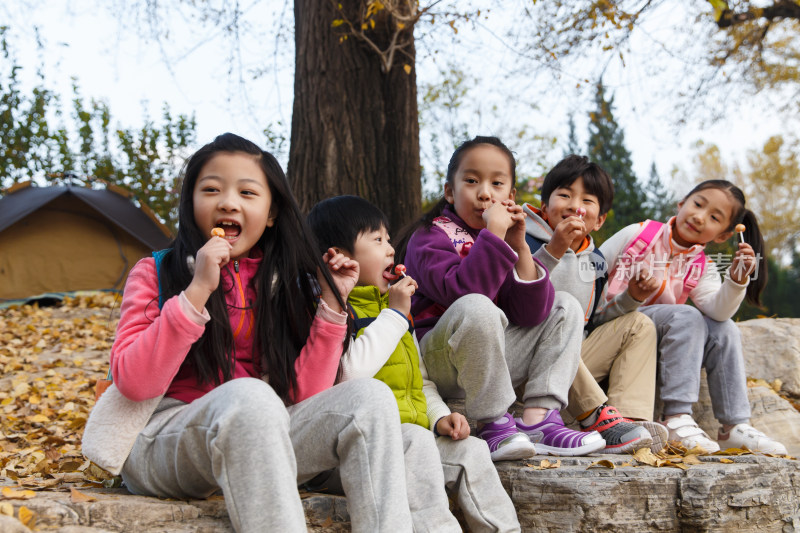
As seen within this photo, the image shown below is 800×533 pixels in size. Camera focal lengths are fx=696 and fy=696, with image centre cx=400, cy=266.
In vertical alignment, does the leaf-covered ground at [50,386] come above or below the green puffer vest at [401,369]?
below

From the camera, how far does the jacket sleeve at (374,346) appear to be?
218 cm

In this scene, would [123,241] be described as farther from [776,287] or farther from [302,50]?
[776,287]

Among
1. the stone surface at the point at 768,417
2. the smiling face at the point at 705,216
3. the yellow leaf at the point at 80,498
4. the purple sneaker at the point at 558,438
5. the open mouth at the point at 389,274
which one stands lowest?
the stone surface at the point at 768,417

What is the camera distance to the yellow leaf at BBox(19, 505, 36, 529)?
1.62m

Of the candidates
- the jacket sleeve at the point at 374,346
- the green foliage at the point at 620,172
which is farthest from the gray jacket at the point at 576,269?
the green foliage at the point at 620,172

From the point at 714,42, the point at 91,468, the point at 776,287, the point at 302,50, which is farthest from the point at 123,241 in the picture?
the point at 776,287

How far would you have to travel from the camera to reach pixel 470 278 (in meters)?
2.64

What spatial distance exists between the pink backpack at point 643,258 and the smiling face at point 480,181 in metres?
0.79

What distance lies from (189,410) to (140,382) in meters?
0.15

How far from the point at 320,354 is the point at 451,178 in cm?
130

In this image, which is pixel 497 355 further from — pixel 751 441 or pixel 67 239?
pixel 67 239

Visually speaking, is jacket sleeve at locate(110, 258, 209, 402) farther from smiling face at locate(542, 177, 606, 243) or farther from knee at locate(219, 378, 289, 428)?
smiling face at locate(542, 177, 606, 243)

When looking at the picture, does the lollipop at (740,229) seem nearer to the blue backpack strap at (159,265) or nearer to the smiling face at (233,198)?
the smiling face at (233,198)

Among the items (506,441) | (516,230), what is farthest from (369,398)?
(516,230)
